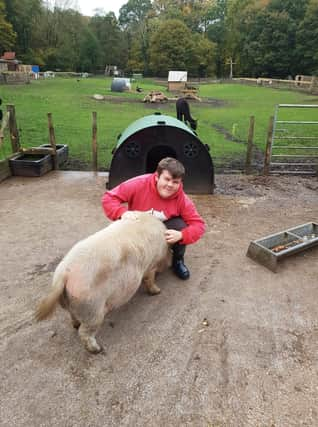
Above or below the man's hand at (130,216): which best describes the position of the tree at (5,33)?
above

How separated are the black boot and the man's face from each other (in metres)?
0.72

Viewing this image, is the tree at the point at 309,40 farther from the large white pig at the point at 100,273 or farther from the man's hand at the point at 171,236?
the large white pig at the point at 100,273

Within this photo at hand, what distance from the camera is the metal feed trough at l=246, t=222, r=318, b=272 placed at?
11.6ft

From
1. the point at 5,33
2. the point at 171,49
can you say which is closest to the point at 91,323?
the point at 5,33

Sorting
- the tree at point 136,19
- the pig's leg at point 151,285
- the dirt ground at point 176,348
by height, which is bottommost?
the dirt ground at point 176,348

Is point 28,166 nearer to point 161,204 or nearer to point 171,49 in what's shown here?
point 161,204

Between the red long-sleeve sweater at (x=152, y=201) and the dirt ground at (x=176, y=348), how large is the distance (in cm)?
70

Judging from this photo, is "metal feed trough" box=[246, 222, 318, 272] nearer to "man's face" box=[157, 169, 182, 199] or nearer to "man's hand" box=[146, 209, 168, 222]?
"man's hand" box=[146, 209, 168, 222]

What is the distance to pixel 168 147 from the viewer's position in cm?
577

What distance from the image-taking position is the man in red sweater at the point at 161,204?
2.71 metres

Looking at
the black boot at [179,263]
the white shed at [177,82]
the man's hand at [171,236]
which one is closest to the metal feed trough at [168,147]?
the black boot at [179,263]

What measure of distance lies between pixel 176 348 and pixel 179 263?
104 centimetres

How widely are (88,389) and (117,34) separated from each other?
276 ft

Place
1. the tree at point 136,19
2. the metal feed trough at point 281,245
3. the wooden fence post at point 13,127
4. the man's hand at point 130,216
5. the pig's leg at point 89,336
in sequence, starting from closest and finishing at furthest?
the pig's leg at point 89,336 < the man's hand at point 130,216 < the metal feed trough at point 281,245 < the wooden fence post at point 13,127 < the tree at point 136,19
